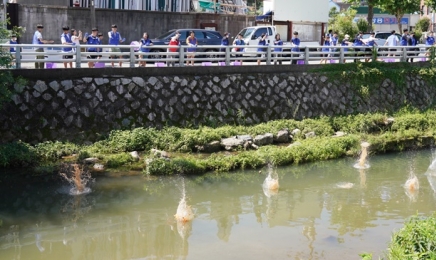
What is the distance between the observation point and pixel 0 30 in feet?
53.6

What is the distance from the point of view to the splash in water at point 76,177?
15.8 m

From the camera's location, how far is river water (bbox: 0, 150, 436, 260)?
1238 cm

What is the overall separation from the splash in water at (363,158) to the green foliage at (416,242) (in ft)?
34.4

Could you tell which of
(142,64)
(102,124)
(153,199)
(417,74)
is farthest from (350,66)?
(153,199)

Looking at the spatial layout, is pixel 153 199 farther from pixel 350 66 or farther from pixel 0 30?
pixel 350 66

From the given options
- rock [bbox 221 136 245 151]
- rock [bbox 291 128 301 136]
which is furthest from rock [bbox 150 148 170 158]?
rock [bbox 291 128 301 136]

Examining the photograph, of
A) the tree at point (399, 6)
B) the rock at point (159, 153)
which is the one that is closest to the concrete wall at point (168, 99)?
the rock at point (159, 153)

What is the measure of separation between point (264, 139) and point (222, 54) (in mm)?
3578

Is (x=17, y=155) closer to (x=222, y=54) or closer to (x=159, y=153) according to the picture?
(x=159, y=153)

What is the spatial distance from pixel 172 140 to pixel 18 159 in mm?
4404

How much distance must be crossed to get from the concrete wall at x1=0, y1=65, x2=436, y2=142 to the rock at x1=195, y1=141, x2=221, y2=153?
1.48 meters

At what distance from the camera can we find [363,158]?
1972cm

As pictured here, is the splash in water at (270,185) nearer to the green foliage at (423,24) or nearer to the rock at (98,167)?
the rock at (98,167)

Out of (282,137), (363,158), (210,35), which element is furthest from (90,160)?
(210,35)
